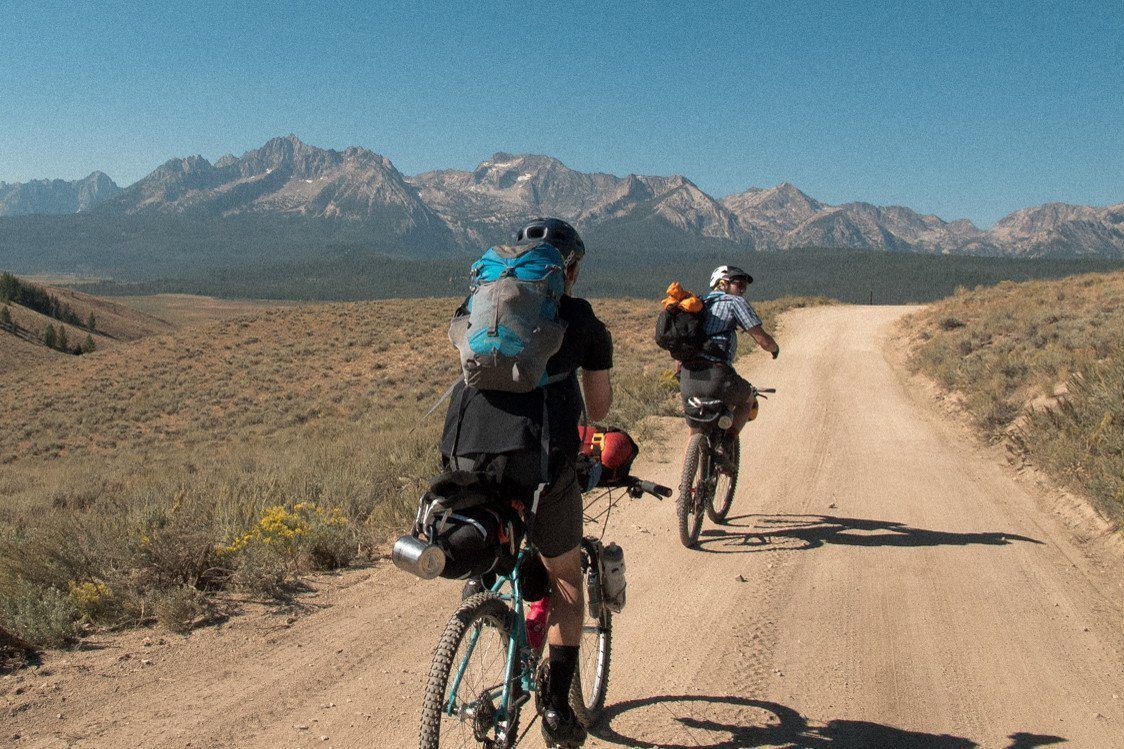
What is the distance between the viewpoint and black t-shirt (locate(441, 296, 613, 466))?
2682 millimetres

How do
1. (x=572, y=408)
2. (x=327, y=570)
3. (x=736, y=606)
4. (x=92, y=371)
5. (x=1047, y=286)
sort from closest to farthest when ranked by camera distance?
(x=572, y=408) < (x=736, y=606) < (x=327, y=570) < (x=1047, y=286) < (x=92, y=371)

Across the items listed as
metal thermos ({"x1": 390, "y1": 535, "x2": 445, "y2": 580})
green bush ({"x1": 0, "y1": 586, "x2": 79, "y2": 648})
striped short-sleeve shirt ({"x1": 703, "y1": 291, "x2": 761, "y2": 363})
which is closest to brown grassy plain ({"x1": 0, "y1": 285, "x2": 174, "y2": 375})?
green bush ({"x1": 0, "y1": 586, "x2": 79, "y2": 648})

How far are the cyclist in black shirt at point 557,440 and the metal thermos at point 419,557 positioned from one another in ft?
1.21

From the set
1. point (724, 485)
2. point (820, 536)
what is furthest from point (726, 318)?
point (820, 536)

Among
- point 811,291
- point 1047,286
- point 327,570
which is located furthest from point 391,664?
point 811,291

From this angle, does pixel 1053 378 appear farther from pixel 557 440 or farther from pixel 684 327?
pixel 557 440

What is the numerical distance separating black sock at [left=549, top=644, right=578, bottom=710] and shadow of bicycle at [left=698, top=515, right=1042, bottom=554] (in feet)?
11.1

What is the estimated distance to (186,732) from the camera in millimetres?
3465

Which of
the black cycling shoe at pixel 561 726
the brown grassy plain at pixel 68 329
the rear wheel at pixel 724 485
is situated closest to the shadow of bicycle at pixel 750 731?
the black cycling shoe at pixel 561 726

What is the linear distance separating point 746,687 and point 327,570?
10.3ft

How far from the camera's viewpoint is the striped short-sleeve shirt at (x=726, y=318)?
6.12 metres

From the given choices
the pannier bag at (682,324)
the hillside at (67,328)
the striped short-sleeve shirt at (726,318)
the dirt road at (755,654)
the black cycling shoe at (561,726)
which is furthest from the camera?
the hillside at (67,328)

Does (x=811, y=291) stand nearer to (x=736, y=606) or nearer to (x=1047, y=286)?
(x=1047, y=286)

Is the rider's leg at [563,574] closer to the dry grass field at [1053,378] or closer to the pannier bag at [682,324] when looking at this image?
the pannier bag at [682,324]
